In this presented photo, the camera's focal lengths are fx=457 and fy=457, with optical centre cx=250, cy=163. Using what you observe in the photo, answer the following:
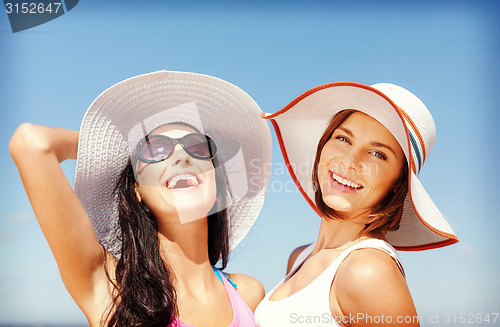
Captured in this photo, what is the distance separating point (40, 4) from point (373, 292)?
411 cm

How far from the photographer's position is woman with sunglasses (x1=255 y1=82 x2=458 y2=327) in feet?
8.55

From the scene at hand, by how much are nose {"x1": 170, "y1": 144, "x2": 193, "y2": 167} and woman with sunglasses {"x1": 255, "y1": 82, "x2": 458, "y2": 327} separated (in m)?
0.83

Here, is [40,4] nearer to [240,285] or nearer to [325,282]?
[240,285]

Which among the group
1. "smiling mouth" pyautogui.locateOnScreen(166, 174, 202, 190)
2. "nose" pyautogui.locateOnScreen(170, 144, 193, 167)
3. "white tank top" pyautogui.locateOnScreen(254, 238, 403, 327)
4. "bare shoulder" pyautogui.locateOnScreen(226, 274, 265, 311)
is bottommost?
"bare shoulder" pyautogui.locateOnScreen(226, 274, 265, 311)

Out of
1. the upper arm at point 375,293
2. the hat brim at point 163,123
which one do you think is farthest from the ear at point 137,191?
the upper arm at point 375,293

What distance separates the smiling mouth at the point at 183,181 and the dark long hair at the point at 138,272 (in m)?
0.32

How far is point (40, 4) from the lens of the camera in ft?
14.9

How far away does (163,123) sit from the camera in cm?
377

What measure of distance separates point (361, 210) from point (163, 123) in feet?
5.72

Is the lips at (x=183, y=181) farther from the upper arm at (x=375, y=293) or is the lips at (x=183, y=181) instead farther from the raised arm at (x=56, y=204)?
the upper arm at (x=375, y=293)

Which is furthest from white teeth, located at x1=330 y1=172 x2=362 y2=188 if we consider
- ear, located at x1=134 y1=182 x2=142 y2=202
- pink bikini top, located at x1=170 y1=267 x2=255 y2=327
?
ear, located at x1=134 y1=182 x2=142 y2=202

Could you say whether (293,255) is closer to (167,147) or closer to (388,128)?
(167,147)

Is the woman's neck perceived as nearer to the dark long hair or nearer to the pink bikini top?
the dark long hair

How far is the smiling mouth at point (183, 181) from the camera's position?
3457 mm
